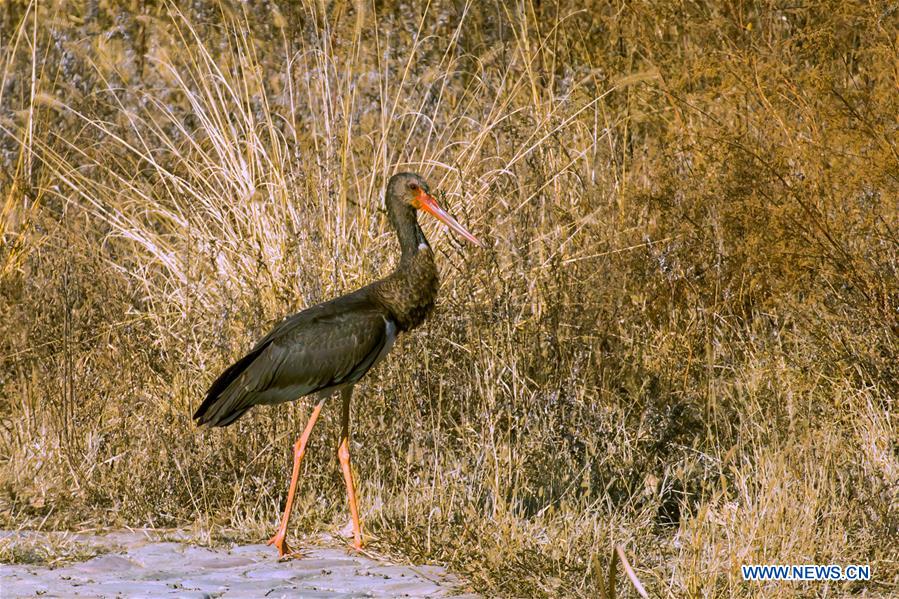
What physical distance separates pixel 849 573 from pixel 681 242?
281 cm

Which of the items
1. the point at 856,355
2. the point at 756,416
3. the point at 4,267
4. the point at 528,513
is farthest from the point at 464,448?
the point at 4,267

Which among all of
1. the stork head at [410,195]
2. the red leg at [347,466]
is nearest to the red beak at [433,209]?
the stork head at [410,195]

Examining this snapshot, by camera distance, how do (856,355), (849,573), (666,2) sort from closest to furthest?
1. (849,573)
2. (856,355)
3. (666,2)

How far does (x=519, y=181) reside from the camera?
7.66 meters

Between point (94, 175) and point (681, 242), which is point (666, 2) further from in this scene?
point (94, 175)

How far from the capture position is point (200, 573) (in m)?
5.18

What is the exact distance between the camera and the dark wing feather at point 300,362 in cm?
557

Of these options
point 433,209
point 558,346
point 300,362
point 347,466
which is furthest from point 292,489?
point 558,346

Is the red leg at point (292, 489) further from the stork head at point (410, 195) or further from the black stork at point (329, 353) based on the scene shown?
the stork head at point (410, 195)

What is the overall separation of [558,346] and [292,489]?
172 cm

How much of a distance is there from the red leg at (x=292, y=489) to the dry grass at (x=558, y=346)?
0.70 ft

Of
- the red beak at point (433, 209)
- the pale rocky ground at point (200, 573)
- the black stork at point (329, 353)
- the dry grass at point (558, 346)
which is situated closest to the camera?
the pale rocky ground at point (200, 573)

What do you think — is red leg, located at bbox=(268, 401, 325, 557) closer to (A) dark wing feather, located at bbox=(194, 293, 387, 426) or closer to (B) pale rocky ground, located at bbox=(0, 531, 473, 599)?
(B) pale rocky ground, located at bbox=(0, 531, 473, 599)

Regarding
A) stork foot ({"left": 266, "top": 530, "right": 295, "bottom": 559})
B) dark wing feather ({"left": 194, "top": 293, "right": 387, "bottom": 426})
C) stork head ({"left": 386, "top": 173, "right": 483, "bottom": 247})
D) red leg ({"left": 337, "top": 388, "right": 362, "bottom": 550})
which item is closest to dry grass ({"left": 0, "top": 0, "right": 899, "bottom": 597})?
red leg ({"left": 337, "top": 388, "right": 362, "bottom": 550})
